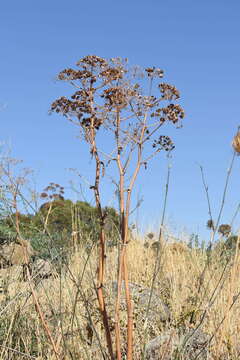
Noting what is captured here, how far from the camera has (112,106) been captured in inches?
95.1

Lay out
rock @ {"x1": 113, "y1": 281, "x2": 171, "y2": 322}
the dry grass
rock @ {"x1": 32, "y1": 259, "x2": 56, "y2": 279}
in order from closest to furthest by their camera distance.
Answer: the dry grass → rock @ {"x1": 32, "y1": 259, "x2": 56, "y2": 279} → rock @ {"x1": 113, "y1": 281, "x2": 171, "y2": 322}

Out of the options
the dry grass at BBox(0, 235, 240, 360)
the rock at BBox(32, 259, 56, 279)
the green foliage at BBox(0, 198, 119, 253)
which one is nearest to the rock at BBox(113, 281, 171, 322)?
the dry grass at BBox(0, 235, 240, 360)

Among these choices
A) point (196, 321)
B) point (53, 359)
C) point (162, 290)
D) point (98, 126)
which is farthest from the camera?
point (162, 290)

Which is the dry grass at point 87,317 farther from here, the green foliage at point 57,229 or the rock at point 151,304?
the green foliage at point 57,229

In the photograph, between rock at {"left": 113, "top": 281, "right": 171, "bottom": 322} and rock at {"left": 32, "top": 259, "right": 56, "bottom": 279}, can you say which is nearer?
rock at {"left": 32, "top": 259, "right": 56, "bottom": 279}

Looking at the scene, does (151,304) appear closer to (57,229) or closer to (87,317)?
(87,317)

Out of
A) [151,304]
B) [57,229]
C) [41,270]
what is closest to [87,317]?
[151,304]

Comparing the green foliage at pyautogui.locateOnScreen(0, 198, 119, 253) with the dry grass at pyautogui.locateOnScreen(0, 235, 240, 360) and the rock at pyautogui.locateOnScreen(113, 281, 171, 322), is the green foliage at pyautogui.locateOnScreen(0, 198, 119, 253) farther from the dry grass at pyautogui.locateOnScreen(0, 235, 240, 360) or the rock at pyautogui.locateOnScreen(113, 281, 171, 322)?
the rock at pyautogui.locateOnScreen(113, 281, 171, 322)

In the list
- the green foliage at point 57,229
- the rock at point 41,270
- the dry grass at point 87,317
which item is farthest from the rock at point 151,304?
the rock at point 41,270

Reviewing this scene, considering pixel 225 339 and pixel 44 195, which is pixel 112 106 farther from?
pixel 44 195

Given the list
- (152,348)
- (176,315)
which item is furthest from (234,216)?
(176,315)

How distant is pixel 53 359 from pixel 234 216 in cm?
137

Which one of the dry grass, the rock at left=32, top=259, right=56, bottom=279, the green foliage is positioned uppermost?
the green foliage

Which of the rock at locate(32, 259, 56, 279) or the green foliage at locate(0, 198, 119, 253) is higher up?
the green foliage at locate(0, 198, 119, 253)
